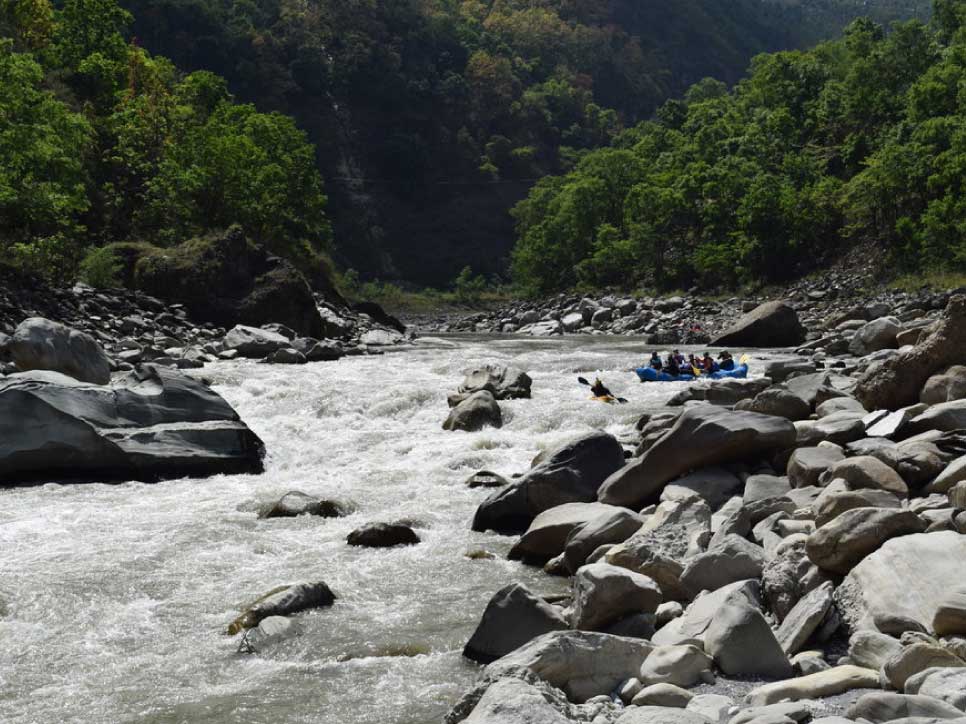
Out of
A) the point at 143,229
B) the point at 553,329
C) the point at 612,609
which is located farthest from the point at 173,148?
the point at 612,609

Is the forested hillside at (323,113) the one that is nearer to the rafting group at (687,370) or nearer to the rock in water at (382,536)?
the rafting group at (687,370)

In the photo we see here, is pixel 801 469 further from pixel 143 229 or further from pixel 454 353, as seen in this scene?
pixel 143 229

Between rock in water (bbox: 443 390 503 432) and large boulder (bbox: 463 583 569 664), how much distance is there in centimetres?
880

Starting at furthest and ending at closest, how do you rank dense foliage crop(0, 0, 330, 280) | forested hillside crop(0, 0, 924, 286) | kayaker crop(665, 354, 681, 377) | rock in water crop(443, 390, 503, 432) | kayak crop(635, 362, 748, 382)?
forested hillside crop(0, 0, 924, 286)
dense foliage crop(0, 0, 330, 280)
kayaker crop(665, 354, 681, 377)
kayak crop(635, 362, 748, 382)
rock in water crop(443, 390, 503, 432)

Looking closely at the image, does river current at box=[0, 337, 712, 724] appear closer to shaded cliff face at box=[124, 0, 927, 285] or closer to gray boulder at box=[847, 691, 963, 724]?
gray boulder at box=[847, 691, 963, 724]

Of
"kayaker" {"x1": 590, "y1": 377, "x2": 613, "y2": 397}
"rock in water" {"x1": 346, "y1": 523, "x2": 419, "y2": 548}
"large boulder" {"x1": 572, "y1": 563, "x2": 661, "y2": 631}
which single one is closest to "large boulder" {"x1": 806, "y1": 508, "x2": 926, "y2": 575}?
"large boulder" {"x1": 572, "y1": 563, "x2": 661, "y2": 631}

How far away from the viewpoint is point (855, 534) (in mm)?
7312

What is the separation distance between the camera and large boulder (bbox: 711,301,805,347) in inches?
1172

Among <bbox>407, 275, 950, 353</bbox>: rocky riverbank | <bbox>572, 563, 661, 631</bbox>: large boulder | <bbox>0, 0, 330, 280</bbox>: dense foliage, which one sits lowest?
<bbox>407, 275, 950, 353</bbox>: rocky riverbank

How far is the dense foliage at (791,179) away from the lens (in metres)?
45.0

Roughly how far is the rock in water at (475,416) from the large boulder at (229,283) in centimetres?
1613

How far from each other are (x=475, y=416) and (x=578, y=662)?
400 inches

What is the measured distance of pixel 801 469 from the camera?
10.3 metres

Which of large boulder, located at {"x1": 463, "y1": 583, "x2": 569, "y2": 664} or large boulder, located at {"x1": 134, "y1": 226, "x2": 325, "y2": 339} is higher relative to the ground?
large boulder, located at {"x1": 134, "y1": 226, "x2": 325, "y2": 339}
